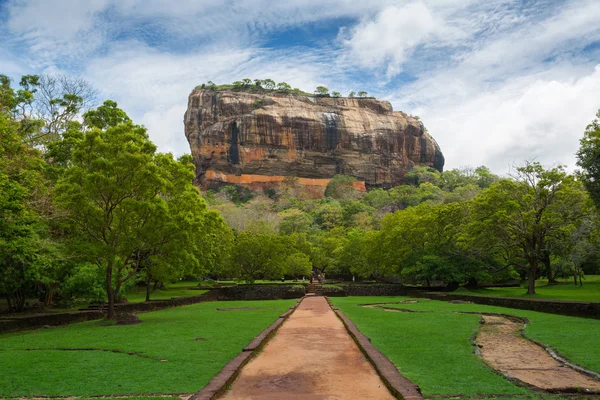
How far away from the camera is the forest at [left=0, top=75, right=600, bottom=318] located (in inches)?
587

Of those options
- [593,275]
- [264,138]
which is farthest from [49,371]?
[264,138]

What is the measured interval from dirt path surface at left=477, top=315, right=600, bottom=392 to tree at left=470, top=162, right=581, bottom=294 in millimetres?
12746

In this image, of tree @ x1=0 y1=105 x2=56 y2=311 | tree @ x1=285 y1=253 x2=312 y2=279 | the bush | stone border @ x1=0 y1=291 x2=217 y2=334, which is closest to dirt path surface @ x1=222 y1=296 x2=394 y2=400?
tree @ x1=0 y1=105 x2=56 y2=311

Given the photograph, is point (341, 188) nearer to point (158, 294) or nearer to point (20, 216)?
point (158, 294)

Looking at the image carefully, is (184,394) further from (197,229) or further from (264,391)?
(197,229)

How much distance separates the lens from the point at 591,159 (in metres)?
15.9

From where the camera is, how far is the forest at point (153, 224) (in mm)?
14906

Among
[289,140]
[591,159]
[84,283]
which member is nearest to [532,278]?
[591,159]

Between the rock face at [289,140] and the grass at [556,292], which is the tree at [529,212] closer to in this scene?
the grass at [556,292]

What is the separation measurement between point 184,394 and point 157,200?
1041cm

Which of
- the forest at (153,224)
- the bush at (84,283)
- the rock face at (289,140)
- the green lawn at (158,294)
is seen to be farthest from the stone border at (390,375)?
the rock face at (289,140)

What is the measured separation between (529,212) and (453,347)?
1690 cm

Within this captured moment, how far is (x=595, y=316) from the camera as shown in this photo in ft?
49.6

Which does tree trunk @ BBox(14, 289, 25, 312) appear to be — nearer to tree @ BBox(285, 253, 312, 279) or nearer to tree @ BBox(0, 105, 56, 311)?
tree @ BBox(0, 105, 56, 311)
